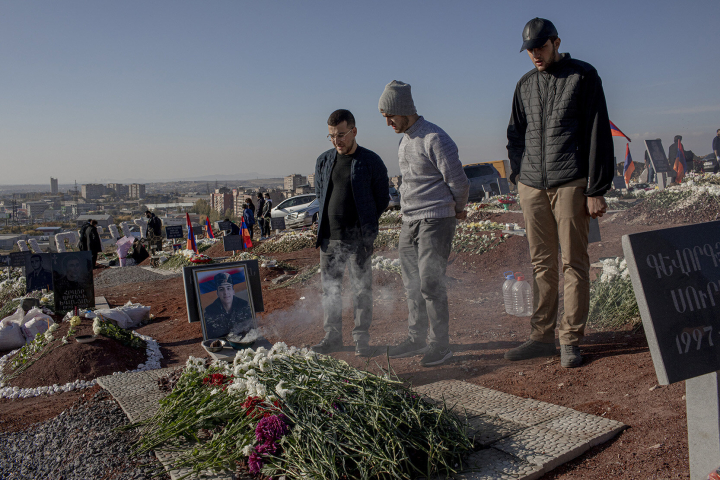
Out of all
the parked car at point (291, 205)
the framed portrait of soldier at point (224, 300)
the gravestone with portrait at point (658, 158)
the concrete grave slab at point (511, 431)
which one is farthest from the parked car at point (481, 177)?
the concrete grave slab at point (511, 431)

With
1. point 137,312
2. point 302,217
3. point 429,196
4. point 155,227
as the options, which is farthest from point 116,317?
point 302,217

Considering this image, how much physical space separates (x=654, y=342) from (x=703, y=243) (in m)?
0.52

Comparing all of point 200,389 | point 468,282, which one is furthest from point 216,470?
point 468,282

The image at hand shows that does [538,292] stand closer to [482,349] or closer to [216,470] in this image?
[482,349]

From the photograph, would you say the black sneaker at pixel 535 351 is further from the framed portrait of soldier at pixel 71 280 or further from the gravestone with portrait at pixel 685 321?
the framed portrait of soldier at pixel 71 280

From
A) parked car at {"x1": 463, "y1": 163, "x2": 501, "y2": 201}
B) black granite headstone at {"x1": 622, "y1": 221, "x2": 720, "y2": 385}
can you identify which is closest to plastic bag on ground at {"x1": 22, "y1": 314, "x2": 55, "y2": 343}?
black granite headstone at {"x1": 622, "y1": 221, "x2": 720, "y2": 385}

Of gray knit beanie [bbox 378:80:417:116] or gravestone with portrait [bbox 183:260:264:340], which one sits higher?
gray knit beanie [bbox 378:80:417:116]

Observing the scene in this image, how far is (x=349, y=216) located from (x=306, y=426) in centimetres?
221

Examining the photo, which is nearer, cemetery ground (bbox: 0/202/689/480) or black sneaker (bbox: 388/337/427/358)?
cemetery ground (bbox: 0/202/689/480)

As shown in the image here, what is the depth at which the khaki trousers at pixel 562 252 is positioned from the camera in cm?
318

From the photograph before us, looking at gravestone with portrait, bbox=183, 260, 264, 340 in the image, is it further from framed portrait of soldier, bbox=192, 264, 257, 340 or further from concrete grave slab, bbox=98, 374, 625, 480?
concrete grave slab, bbox=98, 374, 625, 480

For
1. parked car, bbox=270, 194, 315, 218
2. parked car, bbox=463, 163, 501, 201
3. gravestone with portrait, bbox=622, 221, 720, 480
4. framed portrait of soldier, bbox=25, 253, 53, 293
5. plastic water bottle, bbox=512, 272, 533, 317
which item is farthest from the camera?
parked car, bbox=270, 194, 315, 218

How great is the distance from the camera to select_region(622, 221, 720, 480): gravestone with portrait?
174cm

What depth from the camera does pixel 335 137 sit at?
12.9 ft
